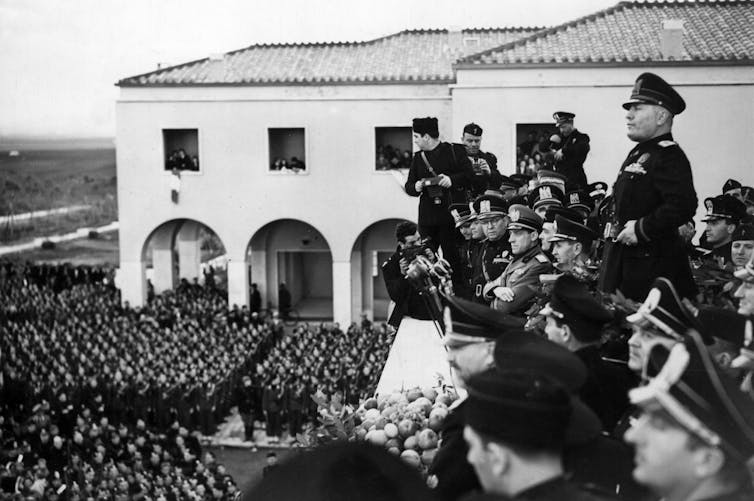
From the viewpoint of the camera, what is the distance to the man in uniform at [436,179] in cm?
787

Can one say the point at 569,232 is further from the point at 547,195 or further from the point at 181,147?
the point at 181,147

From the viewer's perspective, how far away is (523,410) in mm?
2422

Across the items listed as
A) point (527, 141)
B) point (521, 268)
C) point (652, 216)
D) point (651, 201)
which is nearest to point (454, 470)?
point (652, 216)

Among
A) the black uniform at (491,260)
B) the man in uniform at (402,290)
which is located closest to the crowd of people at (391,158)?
the man in uniform at (402,290)

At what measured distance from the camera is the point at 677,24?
1717cm

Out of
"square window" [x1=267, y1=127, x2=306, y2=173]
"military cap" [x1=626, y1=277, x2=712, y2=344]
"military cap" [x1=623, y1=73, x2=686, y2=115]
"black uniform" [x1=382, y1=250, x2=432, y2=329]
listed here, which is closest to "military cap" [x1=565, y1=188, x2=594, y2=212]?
"black uniform" [x1=382, y1=250, x2=432, y2=329]

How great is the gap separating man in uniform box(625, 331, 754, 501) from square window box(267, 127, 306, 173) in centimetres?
2136

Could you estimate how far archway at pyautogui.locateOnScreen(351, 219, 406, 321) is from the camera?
80.0ft

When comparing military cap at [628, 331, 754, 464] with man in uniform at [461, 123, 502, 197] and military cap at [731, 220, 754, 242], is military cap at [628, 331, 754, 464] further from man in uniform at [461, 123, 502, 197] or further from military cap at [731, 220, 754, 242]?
man in uniform at [461, 123, 502, 197]

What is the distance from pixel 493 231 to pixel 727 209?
5.20 feet

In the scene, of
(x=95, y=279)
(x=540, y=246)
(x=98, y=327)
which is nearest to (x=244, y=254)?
(x=98, y=327)

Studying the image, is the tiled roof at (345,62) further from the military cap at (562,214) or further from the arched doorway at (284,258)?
the military cap at (562,214)

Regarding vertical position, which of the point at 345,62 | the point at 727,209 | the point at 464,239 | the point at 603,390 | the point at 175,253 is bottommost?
the point at 175,253

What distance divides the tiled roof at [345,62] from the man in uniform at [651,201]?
18.1m
